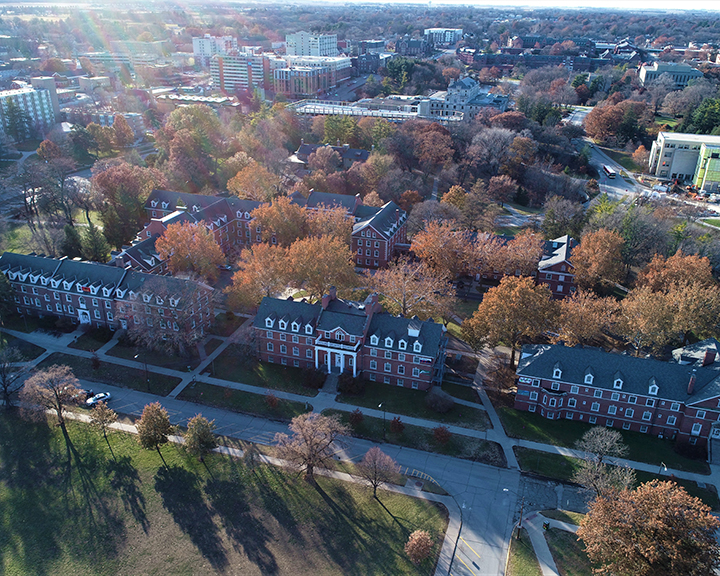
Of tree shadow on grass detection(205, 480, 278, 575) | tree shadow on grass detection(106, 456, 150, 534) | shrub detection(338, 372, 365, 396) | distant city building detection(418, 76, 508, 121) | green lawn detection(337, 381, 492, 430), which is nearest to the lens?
tree shadow on grass detection(205, 480, 278, 575)

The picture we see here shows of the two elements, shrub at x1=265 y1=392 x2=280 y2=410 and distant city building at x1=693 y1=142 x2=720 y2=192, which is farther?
distant city building at x1=693 y1=142 x2=720 y2=192

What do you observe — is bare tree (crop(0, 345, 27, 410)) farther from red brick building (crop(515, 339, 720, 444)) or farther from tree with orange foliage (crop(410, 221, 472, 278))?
red brick building (crop(515, 339, 720, 444))

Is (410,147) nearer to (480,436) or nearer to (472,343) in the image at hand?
(472,343)

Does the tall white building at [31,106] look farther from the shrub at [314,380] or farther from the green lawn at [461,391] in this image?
the green lawn at [461,391]

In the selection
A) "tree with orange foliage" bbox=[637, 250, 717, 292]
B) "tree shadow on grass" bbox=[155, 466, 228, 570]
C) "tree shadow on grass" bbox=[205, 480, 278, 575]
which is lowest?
"tree shadow on grass" bbox=[155, 466, 228, 570]

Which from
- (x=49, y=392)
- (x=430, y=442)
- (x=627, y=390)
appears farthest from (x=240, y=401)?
(x=627, y=390)

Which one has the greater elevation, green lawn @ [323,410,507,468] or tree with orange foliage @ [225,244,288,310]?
tree with orange foliage @ [225,244,288,310]

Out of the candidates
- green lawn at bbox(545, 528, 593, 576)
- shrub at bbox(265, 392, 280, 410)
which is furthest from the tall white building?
green lawn at bbox(545, 528, 593, 576)

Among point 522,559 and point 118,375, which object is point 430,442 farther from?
point 118,375
